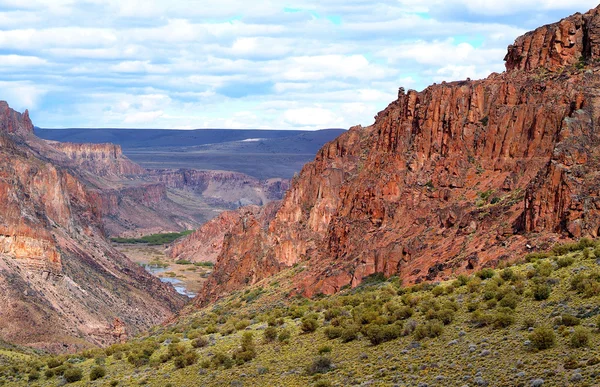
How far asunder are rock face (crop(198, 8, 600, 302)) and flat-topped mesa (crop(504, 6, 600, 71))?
8 cm

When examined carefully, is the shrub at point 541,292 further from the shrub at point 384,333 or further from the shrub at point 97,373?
the shrub at point 97,373

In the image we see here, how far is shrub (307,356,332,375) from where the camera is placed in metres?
38.3

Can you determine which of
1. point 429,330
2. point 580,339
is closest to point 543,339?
point 580,339

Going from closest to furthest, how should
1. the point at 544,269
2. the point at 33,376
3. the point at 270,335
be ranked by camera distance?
the point at 544,269 < the point at 270,335 < the point at 33,376

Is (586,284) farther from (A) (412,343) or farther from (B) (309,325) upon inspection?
(B) (309,325)

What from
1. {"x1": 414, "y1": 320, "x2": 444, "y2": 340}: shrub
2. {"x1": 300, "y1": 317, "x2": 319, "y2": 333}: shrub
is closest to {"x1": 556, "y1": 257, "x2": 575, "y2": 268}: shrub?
{"x1": 414, "y1": 320, "x2": 444, "y2": 340}: shrub

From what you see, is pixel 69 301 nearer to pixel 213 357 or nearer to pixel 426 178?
pixel 426 178

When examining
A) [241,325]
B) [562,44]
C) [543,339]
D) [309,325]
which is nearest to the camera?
[543,339]

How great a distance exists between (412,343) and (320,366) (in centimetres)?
372

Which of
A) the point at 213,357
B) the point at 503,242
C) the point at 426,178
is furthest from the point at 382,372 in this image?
the point at 426,178

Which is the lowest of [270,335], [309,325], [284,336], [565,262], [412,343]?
[270,335]

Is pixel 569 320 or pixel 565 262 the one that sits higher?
pixel 565 262

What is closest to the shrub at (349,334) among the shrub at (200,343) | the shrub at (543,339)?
the shrub at (543,339)

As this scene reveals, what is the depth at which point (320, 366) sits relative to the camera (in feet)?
127
